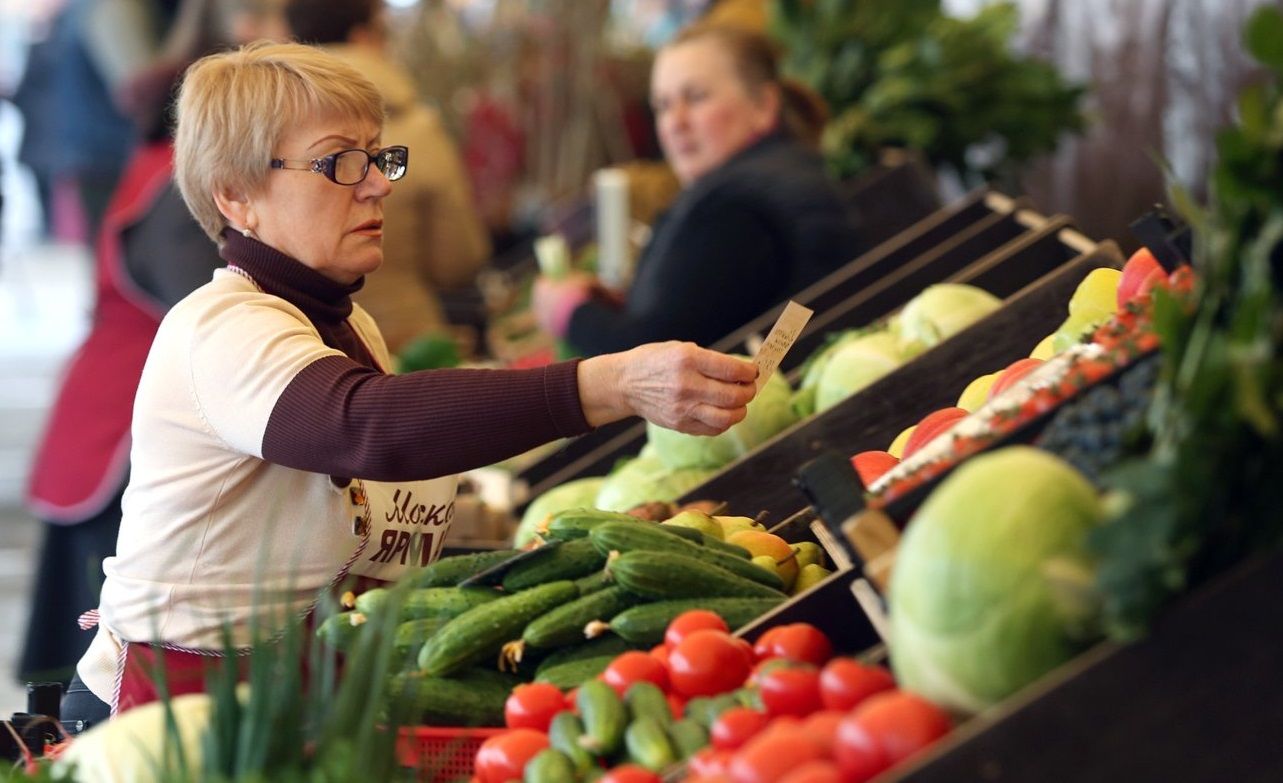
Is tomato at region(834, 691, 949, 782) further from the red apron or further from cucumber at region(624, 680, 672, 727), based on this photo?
the red apron

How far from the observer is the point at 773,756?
138cm

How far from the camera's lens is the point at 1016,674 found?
135 centimetres

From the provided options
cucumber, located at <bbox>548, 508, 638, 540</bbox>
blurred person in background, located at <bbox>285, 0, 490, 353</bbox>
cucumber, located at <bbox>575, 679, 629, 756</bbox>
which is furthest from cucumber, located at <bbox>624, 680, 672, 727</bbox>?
blurred person in background, located at <bbox>285, 0, 490, 353</bbox>

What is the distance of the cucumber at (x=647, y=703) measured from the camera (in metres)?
1.65

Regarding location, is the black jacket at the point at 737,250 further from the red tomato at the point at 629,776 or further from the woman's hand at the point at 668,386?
the red tomato at the point at 629,776

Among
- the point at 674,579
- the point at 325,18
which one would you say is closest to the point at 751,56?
→ the point at 325,18

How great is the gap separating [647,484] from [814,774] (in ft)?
5.42

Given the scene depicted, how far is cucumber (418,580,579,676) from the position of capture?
1956 millimetres

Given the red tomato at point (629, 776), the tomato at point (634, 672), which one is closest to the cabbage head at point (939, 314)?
the tomato at point (634, 672)

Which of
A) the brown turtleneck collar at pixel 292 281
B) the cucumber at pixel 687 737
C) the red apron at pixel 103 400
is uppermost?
the red apron at pixel 103 400

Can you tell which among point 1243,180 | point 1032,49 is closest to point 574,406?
point 1243,180

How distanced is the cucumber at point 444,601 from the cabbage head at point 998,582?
82 centimetres

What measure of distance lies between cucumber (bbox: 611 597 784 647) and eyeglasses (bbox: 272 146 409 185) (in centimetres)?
69

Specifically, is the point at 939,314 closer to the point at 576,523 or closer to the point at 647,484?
the point at 647,484
